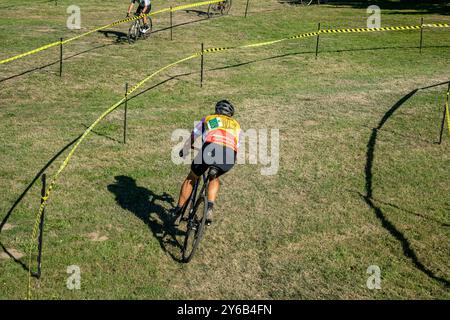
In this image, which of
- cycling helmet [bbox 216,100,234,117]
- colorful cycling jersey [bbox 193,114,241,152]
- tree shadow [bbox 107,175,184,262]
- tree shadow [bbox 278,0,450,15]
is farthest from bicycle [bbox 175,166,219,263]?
tree shadow [bbox 278,0,450,15]

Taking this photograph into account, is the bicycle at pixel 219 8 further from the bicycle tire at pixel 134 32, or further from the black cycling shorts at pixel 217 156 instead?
the black cycling shorts at pixel 217 156

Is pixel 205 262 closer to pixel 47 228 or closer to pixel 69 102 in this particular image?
pixel 47 228

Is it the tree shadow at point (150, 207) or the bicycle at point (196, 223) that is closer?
the bicycle at point (196, 223)

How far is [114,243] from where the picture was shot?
909cm

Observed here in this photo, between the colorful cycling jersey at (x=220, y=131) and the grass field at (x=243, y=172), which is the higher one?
the colorful cycling jersey at (x=220, y=131)

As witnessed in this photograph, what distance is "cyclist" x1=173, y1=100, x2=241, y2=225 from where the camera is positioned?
8.47 meters

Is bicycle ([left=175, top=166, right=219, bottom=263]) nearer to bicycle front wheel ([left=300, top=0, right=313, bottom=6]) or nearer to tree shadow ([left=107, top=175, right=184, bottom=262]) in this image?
tree shadow ([left=107, top=175, right=184, bottom=262])

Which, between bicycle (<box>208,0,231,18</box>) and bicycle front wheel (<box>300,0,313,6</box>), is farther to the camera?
bicycle front wheel (<box>300,0,313,6</box>)

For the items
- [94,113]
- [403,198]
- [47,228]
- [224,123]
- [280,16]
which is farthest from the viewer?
[280,16]

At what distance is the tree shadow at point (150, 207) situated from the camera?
9.29 m

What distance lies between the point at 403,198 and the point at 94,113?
27.2 ft

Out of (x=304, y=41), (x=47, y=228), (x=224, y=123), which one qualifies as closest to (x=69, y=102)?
(x=47, y=228)

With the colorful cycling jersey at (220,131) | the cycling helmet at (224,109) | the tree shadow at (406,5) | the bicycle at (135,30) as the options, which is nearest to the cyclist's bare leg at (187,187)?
the colorful cycling jersey at (220,131)

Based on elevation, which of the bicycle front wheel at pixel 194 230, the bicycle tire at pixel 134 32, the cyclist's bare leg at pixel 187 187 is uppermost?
the bicycle tire at pixel 134 32
